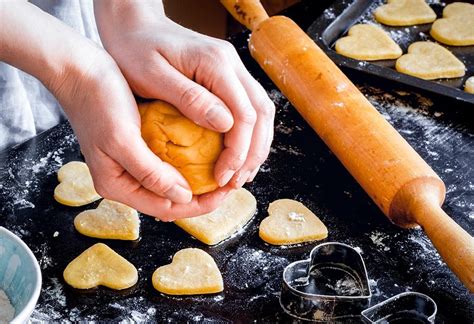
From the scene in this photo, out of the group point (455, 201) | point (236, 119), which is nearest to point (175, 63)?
point (236, 119)

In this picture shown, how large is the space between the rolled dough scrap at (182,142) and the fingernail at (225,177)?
25 mm

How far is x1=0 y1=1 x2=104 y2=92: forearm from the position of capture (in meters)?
1.11

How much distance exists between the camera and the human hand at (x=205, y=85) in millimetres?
1102

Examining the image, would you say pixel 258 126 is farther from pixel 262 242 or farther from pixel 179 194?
pixel 262 242

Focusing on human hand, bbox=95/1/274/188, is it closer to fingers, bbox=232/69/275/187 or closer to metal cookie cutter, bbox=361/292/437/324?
fingers, bbox=232/69/275/187

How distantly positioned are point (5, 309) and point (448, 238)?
2.40 feet

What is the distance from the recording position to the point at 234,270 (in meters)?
1.30

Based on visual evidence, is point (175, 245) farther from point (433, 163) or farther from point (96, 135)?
point (433, 163)

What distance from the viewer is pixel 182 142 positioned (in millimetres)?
1167

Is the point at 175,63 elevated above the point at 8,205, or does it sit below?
above

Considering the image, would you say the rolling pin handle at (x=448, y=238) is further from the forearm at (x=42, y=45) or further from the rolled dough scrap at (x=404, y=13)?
the rolled dough scrap at (x=404, y=13)

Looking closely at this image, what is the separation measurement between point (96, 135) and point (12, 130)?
56cm

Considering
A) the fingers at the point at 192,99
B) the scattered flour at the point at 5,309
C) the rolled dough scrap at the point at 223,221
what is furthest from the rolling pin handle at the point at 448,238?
the scattered flour at the point at 5,309

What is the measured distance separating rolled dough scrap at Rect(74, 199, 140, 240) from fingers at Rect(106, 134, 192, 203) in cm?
24
